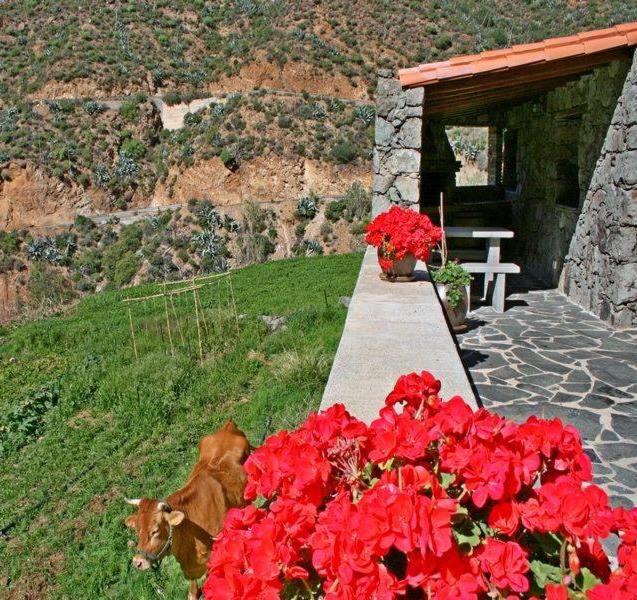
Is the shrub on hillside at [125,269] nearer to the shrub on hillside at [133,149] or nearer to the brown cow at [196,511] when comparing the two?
the shrub on hillside at [133,149]

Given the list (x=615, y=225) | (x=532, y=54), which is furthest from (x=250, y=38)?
(x=615, y=225)

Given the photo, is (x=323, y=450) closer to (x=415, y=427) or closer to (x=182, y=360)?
(x=415, y=427)

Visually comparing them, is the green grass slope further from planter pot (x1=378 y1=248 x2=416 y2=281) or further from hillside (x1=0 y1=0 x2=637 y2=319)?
hillside (x1=0 y1=0 x2=637 y2=319)

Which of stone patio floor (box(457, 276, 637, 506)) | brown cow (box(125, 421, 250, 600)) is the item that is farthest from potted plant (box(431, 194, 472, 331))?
brown cow (box(125, 421, 250, 600))

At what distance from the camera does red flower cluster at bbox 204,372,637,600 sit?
1136 millimetres

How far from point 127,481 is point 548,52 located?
658 centimetres

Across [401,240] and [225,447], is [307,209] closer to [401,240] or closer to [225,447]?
[401,240]

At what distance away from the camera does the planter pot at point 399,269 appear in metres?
5.62

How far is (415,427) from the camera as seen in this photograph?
1.48 meters

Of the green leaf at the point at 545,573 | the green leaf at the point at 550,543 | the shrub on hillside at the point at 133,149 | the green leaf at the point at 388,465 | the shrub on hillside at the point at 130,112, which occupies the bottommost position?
the green leaf at the point at 545,573

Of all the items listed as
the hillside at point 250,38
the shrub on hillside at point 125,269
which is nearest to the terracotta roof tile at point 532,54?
the shrub on hillside at point 125,269

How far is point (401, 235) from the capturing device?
5328 millimetres

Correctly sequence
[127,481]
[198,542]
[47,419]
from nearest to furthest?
[198,542] → [127,481] → [47,419]

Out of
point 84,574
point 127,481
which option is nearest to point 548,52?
point 127,481
